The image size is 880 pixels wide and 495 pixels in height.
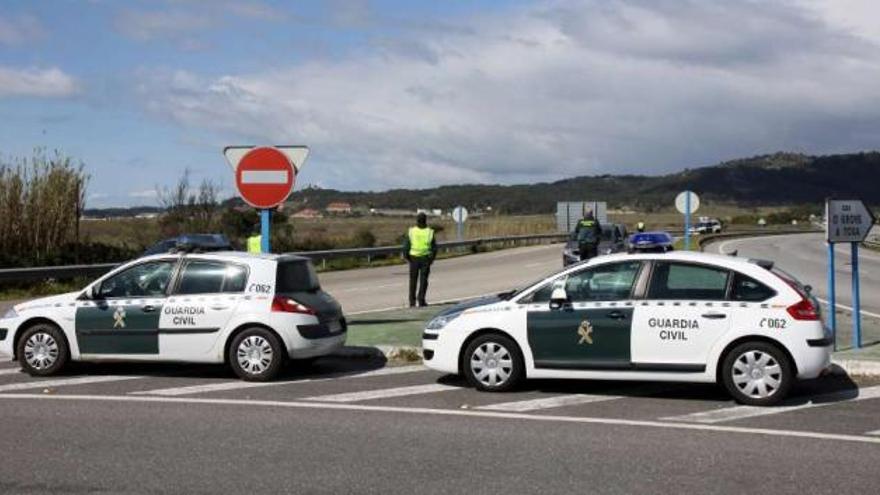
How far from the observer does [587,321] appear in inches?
372

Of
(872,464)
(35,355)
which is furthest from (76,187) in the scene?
(872,464)

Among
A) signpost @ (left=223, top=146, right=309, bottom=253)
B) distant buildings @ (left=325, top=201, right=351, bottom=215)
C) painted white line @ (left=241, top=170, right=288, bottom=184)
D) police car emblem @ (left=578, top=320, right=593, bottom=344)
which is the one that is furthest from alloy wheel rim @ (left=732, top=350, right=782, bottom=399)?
distant buildings @ (left=325, top=201, right=351, bottom=215)

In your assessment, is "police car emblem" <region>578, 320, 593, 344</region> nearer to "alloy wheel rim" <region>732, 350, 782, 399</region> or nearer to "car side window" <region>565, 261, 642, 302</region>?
"car side window" <region>565, 261, 642, 302</region>

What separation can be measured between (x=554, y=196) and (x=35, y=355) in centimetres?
15461

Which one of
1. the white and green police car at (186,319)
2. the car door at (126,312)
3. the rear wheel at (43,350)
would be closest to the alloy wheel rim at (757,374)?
the white and green police car at (186,319)

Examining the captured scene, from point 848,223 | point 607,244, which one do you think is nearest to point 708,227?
point 607,244

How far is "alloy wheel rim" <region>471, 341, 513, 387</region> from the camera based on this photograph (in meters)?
9.73

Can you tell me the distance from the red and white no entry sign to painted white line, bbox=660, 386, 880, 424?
6519mm

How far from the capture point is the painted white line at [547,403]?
900 centimetres

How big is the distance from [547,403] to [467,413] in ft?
2.98

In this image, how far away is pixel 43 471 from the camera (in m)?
6.57

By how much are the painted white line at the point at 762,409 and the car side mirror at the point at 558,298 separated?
1571 mm

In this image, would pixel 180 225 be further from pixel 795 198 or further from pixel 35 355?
pixel 795 198

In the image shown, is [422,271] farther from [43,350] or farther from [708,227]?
[708,227]
